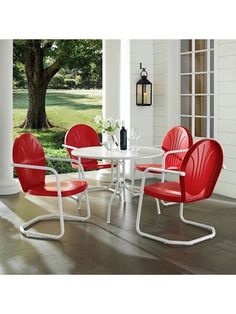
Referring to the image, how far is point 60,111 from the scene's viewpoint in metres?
10.4

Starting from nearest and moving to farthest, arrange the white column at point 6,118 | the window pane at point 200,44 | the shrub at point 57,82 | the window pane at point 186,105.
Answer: the white column at point 6,118
the window pane at point 200,44
the window pane at point 186,105
the shrub at point 57,82

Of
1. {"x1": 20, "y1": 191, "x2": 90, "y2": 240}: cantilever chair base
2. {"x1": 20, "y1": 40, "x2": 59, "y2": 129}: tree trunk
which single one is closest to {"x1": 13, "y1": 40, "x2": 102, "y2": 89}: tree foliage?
{"x1": 20, "y1": 40, "x2": 59, "y2": 129}: tree trunk

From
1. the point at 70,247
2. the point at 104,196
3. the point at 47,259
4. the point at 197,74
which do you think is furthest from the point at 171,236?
the point at 197,74

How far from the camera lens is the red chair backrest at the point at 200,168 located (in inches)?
162

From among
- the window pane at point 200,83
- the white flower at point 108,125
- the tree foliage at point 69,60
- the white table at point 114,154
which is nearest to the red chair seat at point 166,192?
the white table at point 114,154

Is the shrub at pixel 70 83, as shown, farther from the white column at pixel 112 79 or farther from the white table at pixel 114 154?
the white table at pixel 114 154

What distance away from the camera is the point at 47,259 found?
3844 millimetres

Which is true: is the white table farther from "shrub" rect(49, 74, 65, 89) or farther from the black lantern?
"shrub" rect(49, 74, 65, 89)

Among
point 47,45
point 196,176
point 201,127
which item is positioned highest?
point 47,45

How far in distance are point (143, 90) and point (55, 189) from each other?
3.08 m

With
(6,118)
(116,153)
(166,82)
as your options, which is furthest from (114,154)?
(166,82)

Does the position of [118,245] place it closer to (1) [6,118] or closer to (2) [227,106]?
(2) [227,106]

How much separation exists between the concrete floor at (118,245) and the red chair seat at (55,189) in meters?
0.40
